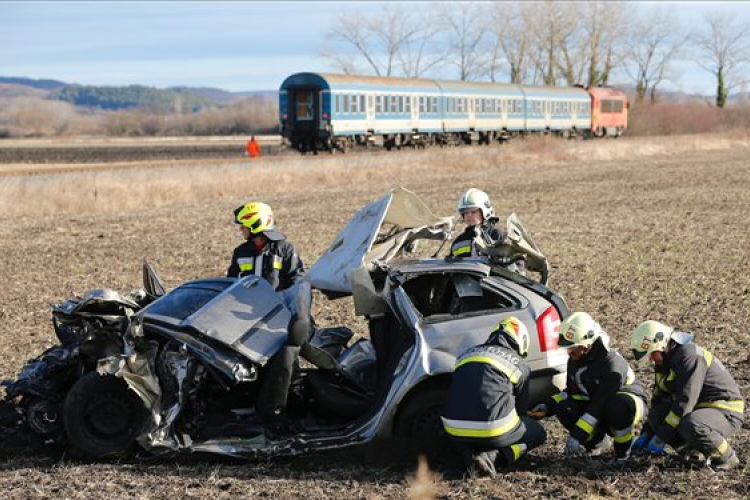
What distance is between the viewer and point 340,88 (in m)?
41.4

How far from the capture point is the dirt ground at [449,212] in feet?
20.8

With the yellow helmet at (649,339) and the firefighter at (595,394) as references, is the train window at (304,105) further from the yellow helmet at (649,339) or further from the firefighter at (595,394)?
the yellow helmet at (649,339)

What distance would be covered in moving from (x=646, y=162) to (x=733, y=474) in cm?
3907

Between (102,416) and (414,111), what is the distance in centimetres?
4129

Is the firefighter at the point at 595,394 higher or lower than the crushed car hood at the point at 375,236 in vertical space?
lower

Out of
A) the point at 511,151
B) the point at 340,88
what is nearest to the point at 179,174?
the point at 340,88

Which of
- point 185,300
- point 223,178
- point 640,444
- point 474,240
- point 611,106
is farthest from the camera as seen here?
point 611,106

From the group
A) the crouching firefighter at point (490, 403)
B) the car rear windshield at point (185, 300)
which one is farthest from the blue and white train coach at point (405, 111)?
the crouching firefighter at point (490, 403)

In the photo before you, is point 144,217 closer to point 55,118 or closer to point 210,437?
point 210,437

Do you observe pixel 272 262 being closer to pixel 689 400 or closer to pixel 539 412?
pixel 539 412

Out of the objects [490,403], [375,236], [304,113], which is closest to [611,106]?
[304,113]

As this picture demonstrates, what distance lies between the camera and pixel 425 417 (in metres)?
6.81

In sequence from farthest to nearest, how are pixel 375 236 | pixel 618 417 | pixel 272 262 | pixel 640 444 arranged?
pixel 272 262, pixel 375 236, pixel 640 444, pixel 618 417

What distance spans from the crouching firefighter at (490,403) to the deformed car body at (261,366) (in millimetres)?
365
